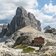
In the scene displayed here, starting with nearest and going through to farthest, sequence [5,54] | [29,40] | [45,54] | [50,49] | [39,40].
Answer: [5,54] < [45,54] < [50,49] < [39,40] < [29,40]

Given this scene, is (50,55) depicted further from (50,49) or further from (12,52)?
(12,52)

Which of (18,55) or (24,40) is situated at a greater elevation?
(18,55)

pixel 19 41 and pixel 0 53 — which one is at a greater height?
pixel 0 53

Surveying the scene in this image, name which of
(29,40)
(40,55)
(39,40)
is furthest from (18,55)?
(29,40)

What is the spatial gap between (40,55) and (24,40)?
99.1 meters

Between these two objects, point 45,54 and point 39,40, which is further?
point 39,40

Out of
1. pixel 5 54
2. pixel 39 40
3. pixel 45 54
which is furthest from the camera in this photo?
pixel 39 40

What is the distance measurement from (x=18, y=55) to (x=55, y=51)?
4.30 m

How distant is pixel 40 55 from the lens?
23953 mm

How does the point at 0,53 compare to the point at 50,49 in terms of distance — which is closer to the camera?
the point at 0,53

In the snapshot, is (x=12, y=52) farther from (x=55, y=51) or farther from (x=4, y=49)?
(x=55, y=51)

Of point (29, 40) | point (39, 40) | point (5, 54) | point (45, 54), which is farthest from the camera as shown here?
point (29, 40)

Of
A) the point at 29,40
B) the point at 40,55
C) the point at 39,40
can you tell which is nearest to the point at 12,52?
the point at 40,55

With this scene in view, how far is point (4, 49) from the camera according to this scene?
22250 mm
